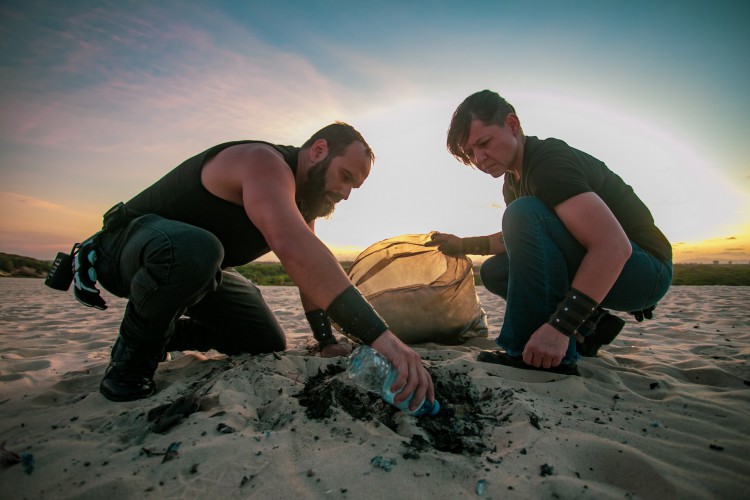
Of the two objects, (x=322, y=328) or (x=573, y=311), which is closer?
(x=573, y=311)

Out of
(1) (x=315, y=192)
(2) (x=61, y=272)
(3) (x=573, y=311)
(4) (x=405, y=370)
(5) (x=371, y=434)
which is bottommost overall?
(5) (x=371, y=434)

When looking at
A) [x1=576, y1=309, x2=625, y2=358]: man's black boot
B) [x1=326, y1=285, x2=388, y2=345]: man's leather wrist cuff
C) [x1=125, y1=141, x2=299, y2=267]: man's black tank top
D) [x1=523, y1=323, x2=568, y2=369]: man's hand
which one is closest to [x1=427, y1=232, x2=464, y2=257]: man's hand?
[x1=576, y1=309, x2=625, y2=358]: man's black boot

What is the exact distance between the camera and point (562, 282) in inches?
69.2

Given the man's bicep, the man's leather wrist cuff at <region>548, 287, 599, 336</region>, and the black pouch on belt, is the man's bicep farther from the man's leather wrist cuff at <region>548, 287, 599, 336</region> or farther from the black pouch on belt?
the black pouch on belt

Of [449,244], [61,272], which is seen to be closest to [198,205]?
[61,272]

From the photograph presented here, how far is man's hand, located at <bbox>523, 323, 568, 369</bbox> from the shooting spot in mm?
1537

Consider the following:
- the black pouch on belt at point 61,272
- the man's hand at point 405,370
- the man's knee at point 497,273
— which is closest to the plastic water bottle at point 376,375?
the man's hand at point 405,370

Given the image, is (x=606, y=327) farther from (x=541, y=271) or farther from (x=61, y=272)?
(x=61, y=272)

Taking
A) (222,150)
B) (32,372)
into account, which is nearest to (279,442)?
(222,150)

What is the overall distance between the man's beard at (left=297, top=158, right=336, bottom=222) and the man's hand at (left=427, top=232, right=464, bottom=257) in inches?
33.6

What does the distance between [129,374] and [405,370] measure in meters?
1.25

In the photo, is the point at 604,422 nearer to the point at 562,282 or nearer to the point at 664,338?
the point at 562,282

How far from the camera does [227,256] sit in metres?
2.01

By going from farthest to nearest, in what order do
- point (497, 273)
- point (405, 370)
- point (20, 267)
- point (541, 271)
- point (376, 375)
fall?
point (20, 267), point (497, 273), point (541, 271), point (376, 375), point (405, 370)
